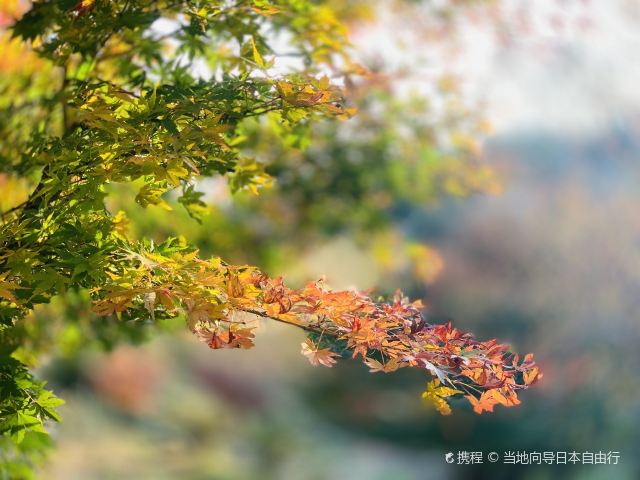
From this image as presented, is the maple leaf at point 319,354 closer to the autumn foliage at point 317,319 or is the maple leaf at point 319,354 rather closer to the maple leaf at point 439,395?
the autumn foliage at point 317,319

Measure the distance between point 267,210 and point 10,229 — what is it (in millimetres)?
4227

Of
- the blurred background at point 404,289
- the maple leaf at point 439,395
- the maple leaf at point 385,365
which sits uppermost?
the blurred background at point 404,289

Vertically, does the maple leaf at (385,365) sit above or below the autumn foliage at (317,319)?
below

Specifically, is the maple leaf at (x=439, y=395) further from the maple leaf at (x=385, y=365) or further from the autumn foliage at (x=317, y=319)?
the maple leaf at (x=385, y=365)

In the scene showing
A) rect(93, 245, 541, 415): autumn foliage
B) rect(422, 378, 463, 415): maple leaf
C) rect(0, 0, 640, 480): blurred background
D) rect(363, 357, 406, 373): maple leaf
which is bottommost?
rect(422, 378, 463, 415): maple leaf

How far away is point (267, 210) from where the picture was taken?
6195 mm

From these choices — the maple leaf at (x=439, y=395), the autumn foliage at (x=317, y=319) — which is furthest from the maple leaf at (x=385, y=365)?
the maple leaf at (x=439, y=395)

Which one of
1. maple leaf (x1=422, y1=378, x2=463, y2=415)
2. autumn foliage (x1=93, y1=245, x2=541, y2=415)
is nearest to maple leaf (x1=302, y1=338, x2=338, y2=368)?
autumn foliage (x1=93, y1=245, x2=541, y2=415)

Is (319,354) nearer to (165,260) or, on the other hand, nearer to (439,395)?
(439,395)

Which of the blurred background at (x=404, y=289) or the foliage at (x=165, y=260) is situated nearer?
the foliage at (x=165, y=260)

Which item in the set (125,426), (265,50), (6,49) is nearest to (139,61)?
(265,50)

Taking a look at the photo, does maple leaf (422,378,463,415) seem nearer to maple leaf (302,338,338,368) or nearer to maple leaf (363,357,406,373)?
maple leaf (363,357,406,373)

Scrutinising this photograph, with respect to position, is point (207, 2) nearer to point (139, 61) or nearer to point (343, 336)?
point (139, 61)

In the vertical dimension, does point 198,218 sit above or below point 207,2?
below
